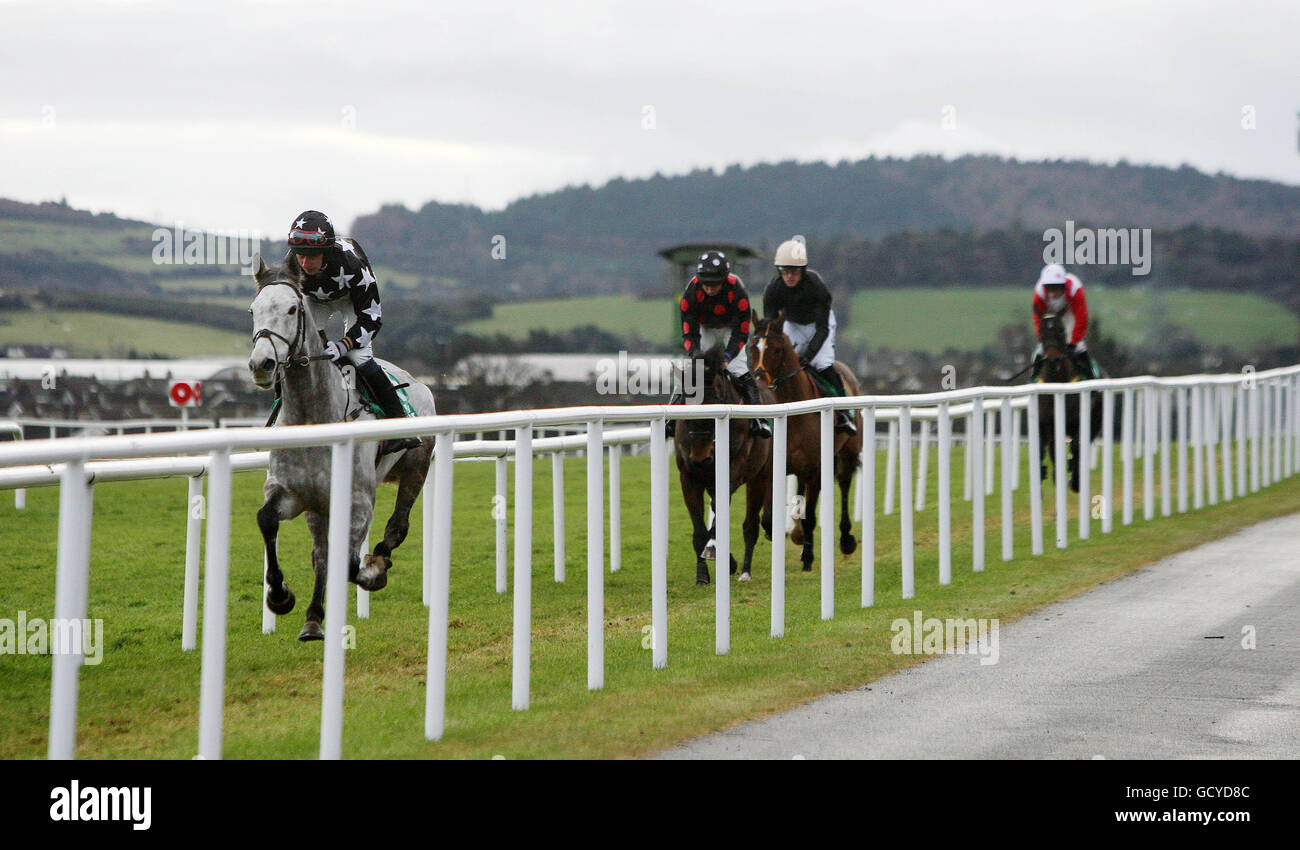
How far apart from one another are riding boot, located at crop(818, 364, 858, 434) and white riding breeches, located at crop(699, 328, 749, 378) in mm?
1150

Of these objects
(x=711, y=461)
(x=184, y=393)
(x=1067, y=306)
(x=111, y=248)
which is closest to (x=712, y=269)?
(x=711, y=461)

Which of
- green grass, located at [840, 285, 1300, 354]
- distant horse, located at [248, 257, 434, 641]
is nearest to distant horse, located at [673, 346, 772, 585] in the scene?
distant horse, located at [248, 257, 434, 641]

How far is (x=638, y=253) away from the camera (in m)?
82.1

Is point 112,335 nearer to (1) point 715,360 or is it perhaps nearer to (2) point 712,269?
(2) point 712,269

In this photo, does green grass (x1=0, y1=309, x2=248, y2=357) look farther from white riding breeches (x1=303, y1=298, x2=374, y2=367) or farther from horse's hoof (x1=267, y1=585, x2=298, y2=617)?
horse's hoof (x1=267, y1=585, x2=298, y2=617)

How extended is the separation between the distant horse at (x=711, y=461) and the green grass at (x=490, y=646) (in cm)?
31

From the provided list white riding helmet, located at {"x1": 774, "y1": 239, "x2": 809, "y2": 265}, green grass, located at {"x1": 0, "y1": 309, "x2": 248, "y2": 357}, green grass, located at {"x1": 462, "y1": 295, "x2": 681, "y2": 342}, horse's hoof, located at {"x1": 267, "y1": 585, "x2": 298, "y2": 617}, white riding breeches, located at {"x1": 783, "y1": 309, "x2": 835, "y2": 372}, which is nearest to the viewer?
horse's hoof, located at {"x1": 267, "y1": 585, "x2": 298, "y2": 617}

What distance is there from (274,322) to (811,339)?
5.15 metres

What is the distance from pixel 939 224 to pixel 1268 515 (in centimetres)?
8156

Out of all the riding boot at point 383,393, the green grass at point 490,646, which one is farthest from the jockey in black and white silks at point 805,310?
the riding boot at point 383,393

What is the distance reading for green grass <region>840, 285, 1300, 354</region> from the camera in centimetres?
6172

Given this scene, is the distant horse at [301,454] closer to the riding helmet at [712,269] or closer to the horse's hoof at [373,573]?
the horse's hoof at [373,573]

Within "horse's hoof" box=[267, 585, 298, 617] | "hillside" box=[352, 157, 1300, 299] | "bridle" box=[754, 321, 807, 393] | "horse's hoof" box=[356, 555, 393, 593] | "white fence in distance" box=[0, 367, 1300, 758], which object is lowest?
"horse's hoof" box=[267, 585, 298, 617]
